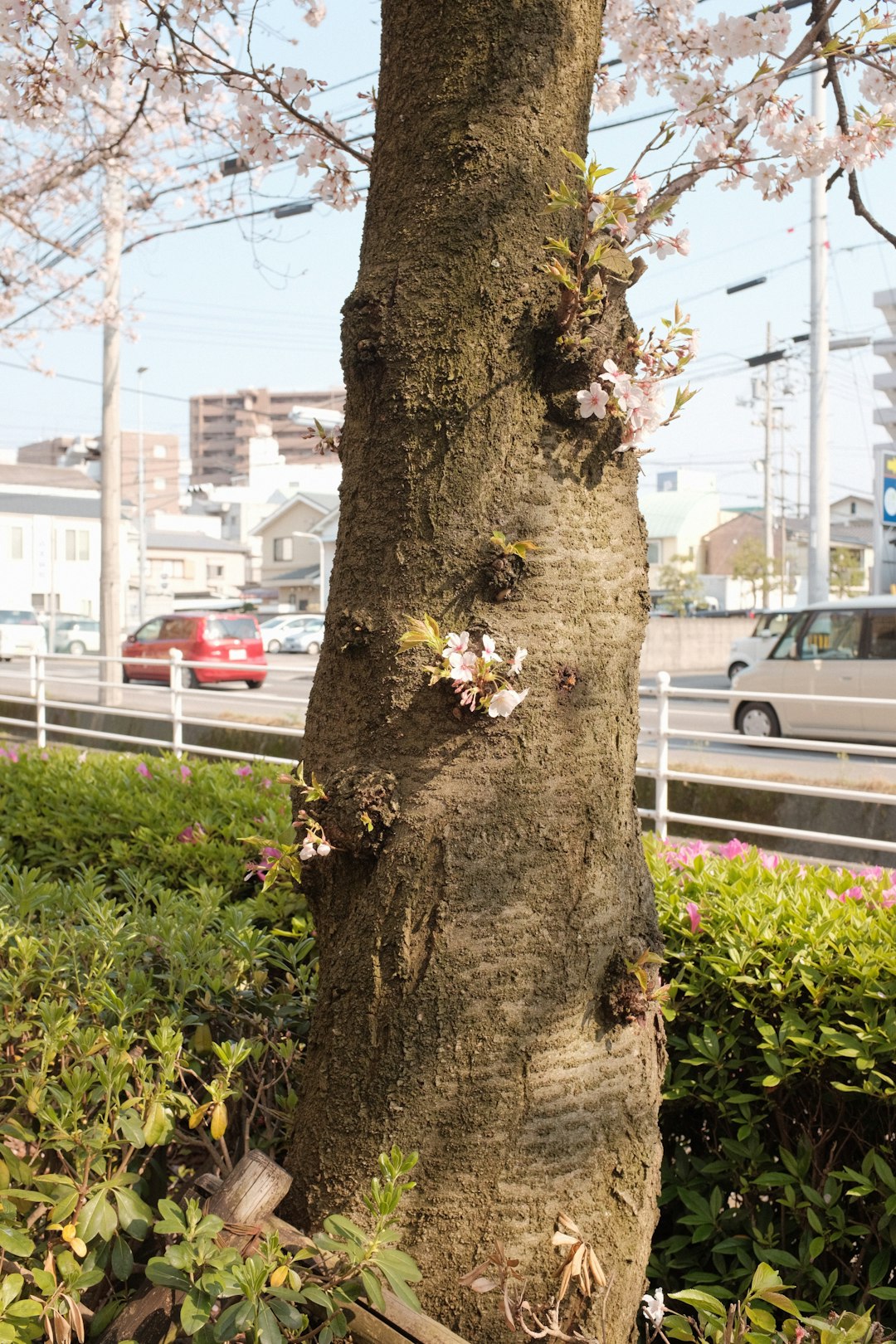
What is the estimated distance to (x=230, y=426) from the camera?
439ft

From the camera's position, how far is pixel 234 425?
133 meters

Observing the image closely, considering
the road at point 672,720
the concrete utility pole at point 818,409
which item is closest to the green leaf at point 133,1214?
the road at point 672,720

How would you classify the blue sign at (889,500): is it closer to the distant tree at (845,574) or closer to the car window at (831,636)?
the car window at (831,636)

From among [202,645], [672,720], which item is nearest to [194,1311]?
[672,720]

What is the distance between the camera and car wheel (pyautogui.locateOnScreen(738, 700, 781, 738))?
562 inches

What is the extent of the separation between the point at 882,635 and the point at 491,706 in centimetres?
1320

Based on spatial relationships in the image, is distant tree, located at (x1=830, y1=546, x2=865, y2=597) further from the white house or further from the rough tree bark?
the rough tree bark

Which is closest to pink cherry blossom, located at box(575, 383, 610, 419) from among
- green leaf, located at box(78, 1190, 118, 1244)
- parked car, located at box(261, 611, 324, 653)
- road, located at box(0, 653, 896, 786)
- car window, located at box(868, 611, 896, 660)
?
green leaf, located at box(78, 1190, 118, 1244)

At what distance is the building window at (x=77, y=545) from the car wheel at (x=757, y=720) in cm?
4472

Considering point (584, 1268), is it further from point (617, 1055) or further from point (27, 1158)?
point (27, 1158)

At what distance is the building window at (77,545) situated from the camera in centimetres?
5334

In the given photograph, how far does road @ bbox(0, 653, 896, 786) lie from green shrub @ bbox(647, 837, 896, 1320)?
2.70 metres

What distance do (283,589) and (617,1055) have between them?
58619 millimetres

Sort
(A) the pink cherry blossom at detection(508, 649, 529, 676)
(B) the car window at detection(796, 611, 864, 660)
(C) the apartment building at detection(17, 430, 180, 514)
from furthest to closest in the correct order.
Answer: (C) the apartment building at detection(17, 430, 180, 514) → (B) the car window at detection(796, 611, 864, 660) → (A) the pink cherry blossom at detection(508, 649, 529, 676)
